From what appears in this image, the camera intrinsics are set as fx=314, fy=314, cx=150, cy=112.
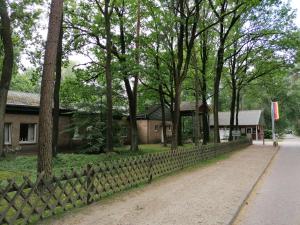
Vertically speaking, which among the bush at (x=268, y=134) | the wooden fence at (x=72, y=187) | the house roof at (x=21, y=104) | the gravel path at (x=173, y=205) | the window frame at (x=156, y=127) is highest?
the house roof at (x=21, y=104)

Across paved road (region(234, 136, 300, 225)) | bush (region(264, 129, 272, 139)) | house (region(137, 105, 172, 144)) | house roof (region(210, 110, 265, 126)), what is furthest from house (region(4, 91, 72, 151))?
bush (region(264, 129, 272, 139))

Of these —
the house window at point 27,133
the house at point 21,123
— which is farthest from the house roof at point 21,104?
the house window at point 27,133

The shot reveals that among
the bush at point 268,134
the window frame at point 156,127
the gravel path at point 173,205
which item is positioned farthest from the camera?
the bush at point 268,134

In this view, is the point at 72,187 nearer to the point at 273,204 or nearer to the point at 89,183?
the point at 89,183

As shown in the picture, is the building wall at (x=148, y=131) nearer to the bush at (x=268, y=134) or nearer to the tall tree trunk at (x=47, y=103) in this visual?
the tall tree trunk at (x=47, y=103)

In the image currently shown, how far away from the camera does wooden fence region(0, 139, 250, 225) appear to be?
607 centimetres

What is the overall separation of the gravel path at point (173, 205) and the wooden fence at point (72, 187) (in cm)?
32

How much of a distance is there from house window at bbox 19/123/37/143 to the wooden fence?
1537 cm

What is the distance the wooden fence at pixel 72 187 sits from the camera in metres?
Answer: 6.07

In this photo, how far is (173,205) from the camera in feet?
26.8

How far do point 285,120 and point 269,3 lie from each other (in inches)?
2579

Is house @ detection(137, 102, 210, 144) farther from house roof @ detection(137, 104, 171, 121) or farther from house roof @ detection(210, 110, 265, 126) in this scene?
house roof @ detection(210, 110, 265, 126)

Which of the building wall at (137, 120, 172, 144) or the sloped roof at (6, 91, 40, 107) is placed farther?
the building wall at (137, 120, 172, 144)

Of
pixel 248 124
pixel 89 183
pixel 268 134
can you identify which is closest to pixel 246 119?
pixel 248 124
